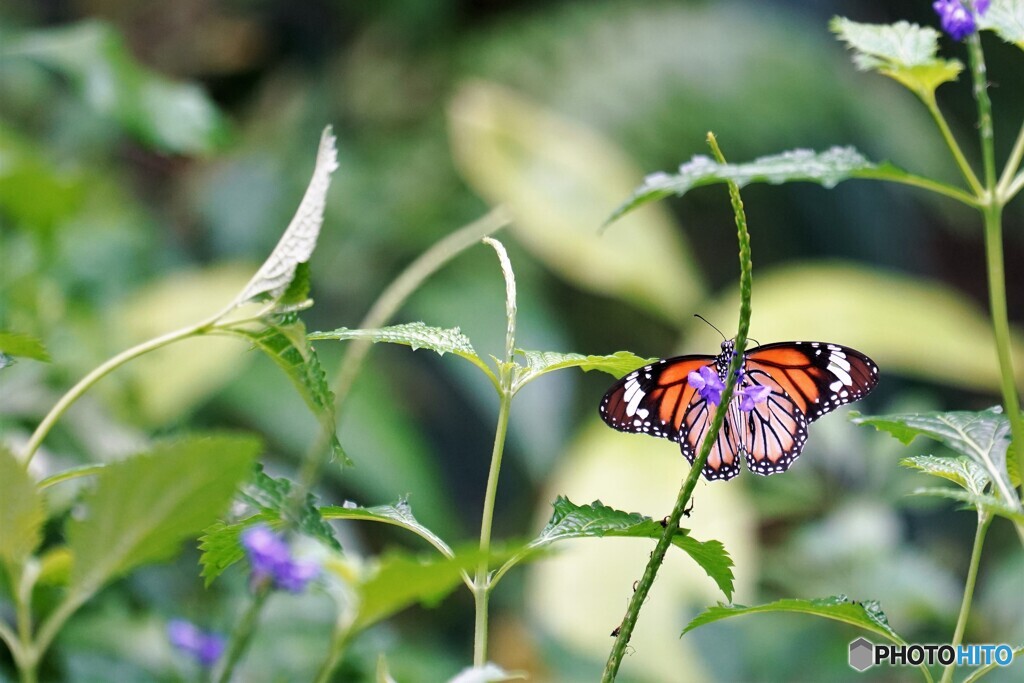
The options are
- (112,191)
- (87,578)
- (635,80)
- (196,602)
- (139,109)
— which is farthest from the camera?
(635,80)

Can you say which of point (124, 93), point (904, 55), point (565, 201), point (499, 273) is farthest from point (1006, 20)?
point (499, 273)

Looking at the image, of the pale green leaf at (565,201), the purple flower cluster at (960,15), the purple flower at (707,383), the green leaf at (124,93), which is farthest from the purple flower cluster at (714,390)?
the pale green leaf at (565,201)

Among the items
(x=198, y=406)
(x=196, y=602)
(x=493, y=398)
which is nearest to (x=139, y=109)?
(x=196, y=602)

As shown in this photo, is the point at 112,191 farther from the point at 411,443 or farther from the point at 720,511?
the point at 720,511

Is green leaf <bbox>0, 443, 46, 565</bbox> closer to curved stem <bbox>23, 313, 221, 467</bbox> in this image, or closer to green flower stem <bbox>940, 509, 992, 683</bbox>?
curved stem <bbox>23, 313, 221, 467</bbox>

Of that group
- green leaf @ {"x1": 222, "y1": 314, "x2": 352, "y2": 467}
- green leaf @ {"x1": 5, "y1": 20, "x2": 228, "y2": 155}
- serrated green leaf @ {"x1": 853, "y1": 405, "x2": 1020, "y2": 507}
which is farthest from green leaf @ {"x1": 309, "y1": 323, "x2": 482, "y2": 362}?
green leaf @ {"x1": 5, "y1": 20, "x2": 228, "y2": 155}

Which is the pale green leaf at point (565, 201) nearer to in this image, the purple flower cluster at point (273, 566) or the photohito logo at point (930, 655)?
the photohito logo at point (930, 655)

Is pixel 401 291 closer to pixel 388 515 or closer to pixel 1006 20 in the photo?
pixel 388 515
